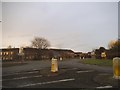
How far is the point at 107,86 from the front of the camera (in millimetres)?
9055

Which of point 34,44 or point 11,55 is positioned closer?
point 34,44

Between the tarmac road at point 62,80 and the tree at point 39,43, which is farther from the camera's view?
the tree at point 39,43

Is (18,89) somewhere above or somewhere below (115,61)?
below

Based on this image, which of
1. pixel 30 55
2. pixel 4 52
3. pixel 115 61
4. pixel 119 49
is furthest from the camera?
pixel 4 52

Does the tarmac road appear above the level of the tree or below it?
below

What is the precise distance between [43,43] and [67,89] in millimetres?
83969

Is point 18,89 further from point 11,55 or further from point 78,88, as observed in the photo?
point 11,55

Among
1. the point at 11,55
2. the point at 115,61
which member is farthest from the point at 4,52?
the point at 115,61

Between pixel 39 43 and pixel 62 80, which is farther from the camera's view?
pixel 39 43

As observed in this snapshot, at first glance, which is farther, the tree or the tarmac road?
the tree

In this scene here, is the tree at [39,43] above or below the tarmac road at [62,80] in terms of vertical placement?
above

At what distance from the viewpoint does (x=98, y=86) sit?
9.15m

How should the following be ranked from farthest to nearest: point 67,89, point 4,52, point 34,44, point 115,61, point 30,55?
point 4,52 → point 30,55 → point 34,44 → point 115,61 → point 67,89

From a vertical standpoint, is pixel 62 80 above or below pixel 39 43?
below
